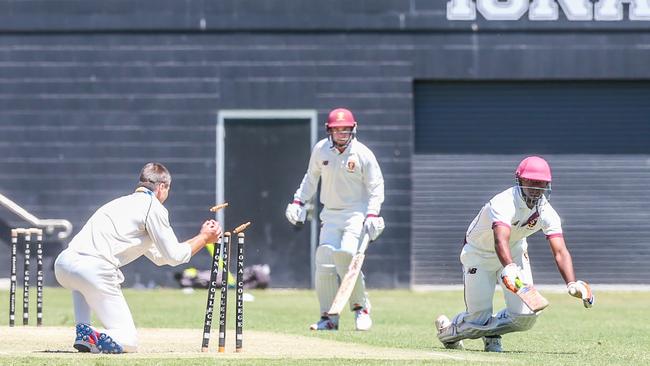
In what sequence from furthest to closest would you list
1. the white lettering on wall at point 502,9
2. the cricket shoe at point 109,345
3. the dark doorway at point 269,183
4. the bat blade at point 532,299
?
the dark doorway at point 269,183 → the white lettering on wall at point 502,9 → the bat blade at point 532,299 → the cricket shoe at point 109,345

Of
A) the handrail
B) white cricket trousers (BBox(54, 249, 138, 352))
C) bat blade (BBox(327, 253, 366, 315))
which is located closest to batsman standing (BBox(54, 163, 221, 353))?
white cricket trousers (BBox(54, 249, 138, 352))

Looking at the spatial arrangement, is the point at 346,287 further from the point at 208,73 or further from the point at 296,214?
the point at 208,73

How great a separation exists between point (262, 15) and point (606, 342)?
11.4m

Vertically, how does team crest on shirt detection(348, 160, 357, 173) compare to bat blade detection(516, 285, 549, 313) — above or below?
above

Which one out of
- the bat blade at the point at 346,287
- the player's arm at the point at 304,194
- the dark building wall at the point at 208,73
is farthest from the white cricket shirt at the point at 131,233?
the dark building wall at the point at 208,73

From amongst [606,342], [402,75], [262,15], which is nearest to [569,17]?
[402,75]

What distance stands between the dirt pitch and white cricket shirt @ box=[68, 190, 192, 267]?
31.3 inches

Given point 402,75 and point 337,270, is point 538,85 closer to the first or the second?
point 402,75

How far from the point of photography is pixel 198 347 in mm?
11820

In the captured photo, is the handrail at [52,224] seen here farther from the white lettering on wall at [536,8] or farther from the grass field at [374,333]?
the white lettering on wall at [536,8]

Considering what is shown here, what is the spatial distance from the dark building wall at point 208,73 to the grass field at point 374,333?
6.60 feet

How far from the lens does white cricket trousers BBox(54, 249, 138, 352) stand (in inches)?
421

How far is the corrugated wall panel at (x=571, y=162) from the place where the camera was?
2341cm

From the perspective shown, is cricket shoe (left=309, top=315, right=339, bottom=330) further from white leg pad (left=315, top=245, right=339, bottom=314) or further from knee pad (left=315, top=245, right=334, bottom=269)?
knee pad (left=315, top=245, right=334, bottom=269)
